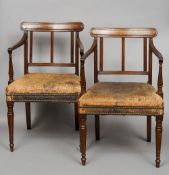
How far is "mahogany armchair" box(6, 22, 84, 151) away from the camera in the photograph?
2.96m

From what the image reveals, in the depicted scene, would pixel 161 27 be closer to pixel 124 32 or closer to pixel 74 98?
pixel 124 32

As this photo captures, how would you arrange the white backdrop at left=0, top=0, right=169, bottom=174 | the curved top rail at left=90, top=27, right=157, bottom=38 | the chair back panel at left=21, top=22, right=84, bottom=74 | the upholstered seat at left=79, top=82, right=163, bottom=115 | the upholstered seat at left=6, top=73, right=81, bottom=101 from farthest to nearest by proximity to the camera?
the white backdrop at left=0, top=0, right=169, bottom=174 → the chair back panel at left=21, top=22, right=84, bottom=74 → the curved top rail at left=90, top=27, right=157, bottom=38 → the upholstered seat at left=6, top=73, right=81, bottom=101 → the upholstered seat at left=79, top=82, right=163, bottom=115

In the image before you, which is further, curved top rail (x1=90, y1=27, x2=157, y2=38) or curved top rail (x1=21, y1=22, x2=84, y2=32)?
curved top rail (x1=21, y1=22, x2=84, y2=32)

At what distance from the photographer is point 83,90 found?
2861 millimetres

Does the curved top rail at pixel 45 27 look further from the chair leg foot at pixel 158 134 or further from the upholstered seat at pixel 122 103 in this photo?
the chair leg foot at pixel 158 134

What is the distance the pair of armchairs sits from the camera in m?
2.75

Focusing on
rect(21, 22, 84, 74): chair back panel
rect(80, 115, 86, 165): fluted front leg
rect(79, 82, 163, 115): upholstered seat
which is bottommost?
rect(80, 115, 86, 165): fluted front leg

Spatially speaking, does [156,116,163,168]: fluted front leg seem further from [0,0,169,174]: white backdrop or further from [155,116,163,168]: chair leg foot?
[0,0,169,174]: white backdrop

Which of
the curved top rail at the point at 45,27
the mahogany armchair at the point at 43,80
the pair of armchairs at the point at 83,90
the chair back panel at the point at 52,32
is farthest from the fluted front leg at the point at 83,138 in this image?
the curved top rail at the point at 45,27

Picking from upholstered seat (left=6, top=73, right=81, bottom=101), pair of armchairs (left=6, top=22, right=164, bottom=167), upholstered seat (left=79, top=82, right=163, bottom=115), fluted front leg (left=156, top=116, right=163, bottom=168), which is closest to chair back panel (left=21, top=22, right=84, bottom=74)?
pair of armchairs (left=6, top=22, right=164, bottom=167)

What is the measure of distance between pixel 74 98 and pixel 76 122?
0.51 metres

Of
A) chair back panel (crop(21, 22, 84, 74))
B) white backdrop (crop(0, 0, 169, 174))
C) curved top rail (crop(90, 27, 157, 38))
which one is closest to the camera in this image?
curved top rail (crop(90, 27, 157, 38))

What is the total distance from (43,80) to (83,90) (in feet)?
1.17

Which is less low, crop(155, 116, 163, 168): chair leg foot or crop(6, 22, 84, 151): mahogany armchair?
crop(6, 22, 84, 151): mahogany armchair
